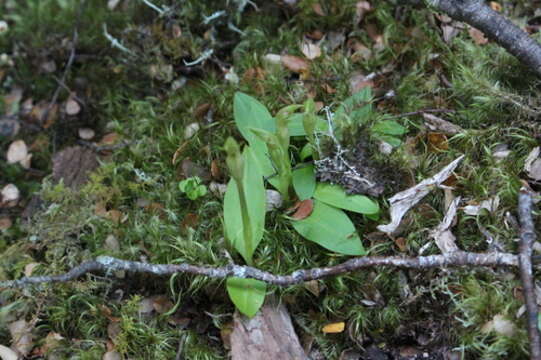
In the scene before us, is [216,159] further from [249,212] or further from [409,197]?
[409,197]

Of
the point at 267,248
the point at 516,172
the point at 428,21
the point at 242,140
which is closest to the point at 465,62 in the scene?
the point at 428,21

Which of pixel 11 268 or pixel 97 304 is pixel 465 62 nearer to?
pixel 97 304

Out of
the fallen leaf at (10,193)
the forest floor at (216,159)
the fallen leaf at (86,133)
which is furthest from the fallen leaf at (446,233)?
the fallen leaf at (10,193)

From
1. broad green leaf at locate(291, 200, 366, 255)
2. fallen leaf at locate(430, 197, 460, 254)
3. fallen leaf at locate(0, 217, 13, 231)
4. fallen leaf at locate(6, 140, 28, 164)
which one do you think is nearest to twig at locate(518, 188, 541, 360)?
fallen leaf at locate(430, 197, 460, 254)

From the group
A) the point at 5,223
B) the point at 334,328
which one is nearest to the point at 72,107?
the point at 5,223

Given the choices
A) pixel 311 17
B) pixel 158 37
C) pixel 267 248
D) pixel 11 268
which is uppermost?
pixel 311 17
